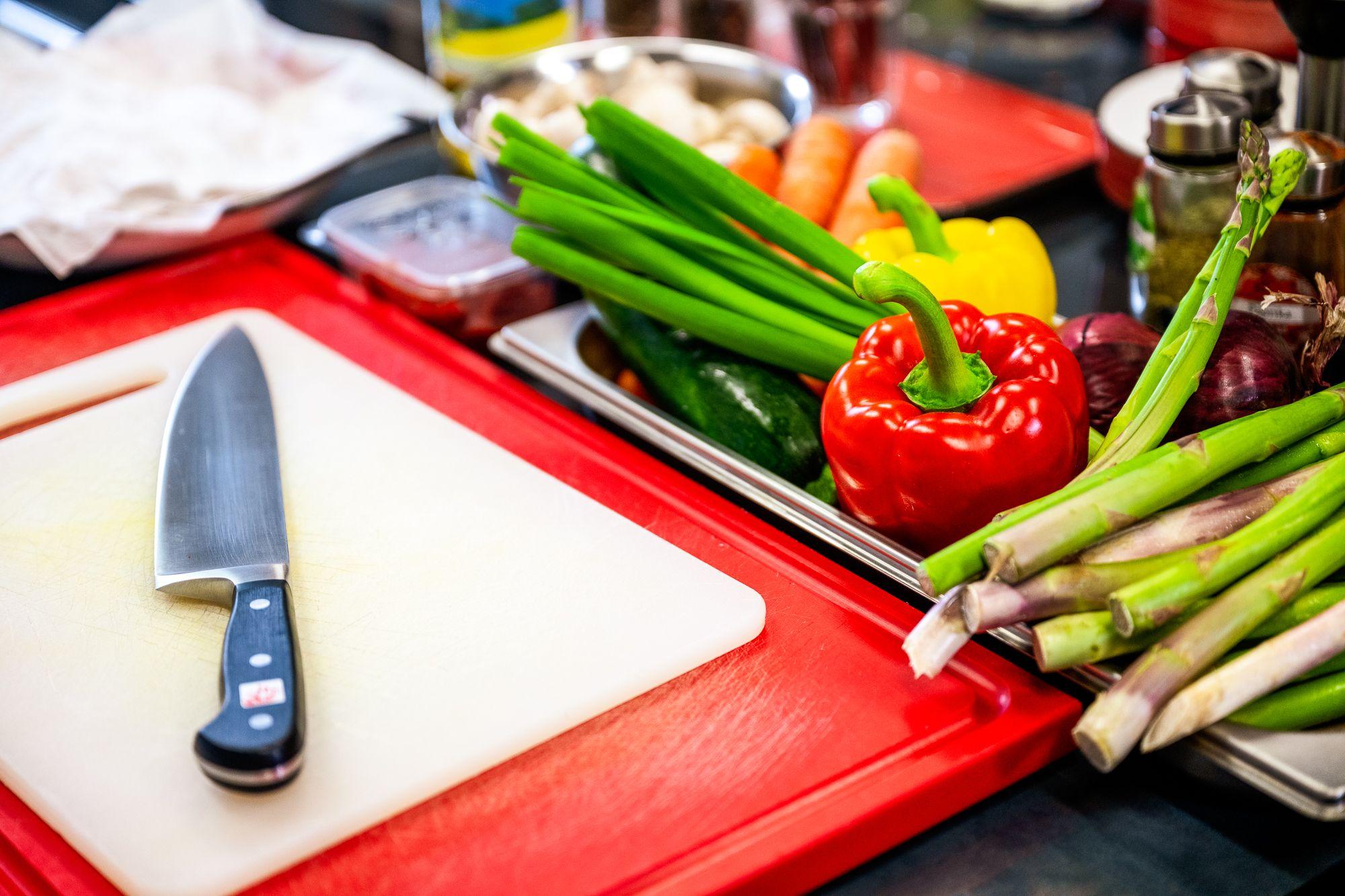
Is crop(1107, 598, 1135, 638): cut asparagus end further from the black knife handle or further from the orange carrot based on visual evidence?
the orange carrot

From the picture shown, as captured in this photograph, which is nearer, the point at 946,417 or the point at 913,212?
the point at 946,417

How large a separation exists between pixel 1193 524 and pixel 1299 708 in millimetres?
119

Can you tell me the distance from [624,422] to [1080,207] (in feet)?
2.38

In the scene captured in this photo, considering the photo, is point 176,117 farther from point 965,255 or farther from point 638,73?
point 965,255

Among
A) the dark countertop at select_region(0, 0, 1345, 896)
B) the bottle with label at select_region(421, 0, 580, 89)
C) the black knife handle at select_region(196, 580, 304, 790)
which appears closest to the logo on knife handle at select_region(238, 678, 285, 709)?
the black knife handle at select_region(196, 580, 304, 790)

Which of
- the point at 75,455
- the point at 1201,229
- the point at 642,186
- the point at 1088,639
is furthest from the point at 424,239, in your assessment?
the point at 1088,639

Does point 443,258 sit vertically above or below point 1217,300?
below

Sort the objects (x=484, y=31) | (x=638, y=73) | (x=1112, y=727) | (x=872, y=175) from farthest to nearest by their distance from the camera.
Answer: (x=484, y=31), (x=638, y=73), (x=872, y=175), (x=1112, y=727)

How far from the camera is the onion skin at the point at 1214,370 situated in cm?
90

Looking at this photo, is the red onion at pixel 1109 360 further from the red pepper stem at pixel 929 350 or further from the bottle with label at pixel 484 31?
the bottle with label at pixel 484 31

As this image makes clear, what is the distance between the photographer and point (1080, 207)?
1573mm

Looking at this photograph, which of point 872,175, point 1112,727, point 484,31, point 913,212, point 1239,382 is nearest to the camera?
point 1112,727

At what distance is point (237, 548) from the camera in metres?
0.93

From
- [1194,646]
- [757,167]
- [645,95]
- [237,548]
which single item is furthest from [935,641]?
[645,95]
